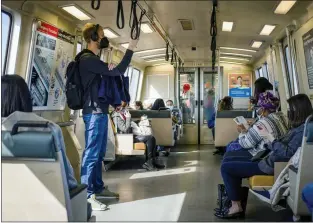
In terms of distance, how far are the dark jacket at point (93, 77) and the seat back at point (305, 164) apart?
171 cm

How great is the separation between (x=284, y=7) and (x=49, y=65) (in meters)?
3.14

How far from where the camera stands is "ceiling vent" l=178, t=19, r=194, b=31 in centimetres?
564

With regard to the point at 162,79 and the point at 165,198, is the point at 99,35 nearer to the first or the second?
the point at 165,198

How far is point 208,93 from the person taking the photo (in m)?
10.4

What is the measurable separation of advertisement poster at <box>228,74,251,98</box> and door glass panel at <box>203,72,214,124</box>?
479mm

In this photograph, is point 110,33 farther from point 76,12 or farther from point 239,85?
point 239,85

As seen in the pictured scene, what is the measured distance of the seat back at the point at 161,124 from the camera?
7.24 meters

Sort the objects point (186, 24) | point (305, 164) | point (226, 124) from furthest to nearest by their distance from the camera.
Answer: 1. point (226, 124)
2. point (186, 24)
3. point (305, 164)

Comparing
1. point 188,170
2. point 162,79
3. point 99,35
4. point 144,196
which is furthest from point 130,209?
point 162,79

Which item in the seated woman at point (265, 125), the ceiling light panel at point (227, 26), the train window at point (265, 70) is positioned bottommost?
the seated woman at point (265, 125)

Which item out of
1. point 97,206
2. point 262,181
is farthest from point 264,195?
point 97,206

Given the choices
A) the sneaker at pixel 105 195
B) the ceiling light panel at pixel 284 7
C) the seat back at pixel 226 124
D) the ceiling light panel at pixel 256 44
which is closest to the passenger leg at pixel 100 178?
the sneaker at pixel 105 195

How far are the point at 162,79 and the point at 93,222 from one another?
8601mm

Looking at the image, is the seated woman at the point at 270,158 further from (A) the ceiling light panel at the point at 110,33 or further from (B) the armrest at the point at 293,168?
(A) the ceiling light panel at the point at 110,33
